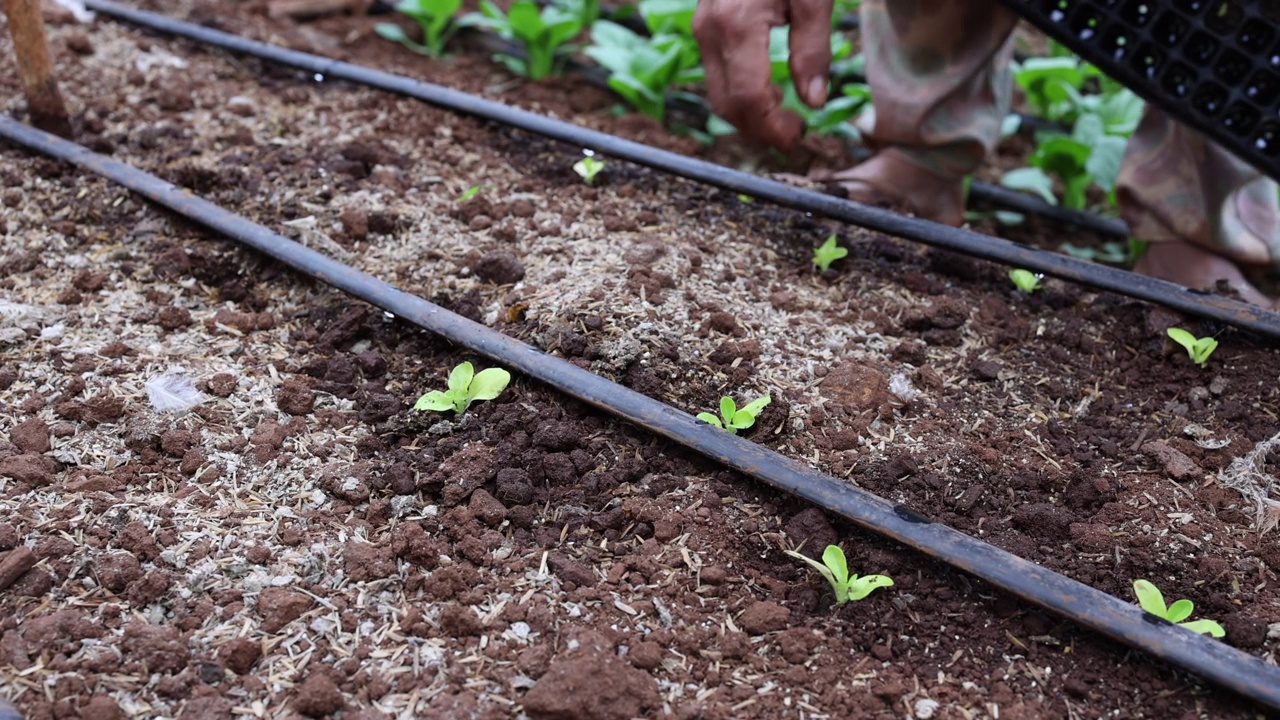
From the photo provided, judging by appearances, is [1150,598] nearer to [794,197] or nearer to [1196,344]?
[1196,344]

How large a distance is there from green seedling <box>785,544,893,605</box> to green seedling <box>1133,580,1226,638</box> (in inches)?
13.9

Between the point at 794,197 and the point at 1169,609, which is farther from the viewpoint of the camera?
the point at 794,197

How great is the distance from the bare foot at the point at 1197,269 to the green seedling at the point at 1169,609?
3.51 feet

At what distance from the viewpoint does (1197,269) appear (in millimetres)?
2346

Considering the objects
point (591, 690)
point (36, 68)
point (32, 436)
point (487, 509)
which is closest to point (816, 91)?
point (487, 509)

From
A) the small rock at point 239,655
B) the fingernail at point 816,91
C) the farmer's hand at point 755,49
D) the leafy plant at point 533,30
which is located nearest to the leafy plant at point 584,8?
the leafy plant at point 533,30

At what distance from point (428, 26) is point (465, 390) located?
88.4 inches

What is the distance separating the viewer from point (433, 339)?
76.3 inches

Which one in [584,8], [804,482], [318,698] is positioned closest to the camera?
[318,698]

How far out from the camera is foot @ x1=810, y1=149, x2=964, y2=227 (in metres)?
2.54

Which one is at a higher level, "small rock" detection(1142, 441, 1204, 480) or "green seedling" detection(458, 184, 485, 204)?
"small rock" detection(1142, 441, 1204, 480)

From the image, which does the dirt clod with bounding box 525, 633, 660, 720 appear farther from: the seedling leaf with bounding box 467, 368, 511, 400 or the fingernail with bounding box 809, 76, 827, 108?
the fingernail with bounding box 809, 76, 827, 108

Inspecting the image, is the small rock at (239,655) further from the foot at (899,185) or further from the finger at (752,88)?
the foot at (899,185)

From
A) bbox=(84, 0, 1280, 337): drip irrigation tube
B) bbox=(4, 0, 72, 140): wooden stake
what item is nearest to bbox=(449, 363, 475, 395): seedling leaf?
bbox=(84, 0, 1280, 337): drip irrigation tube
